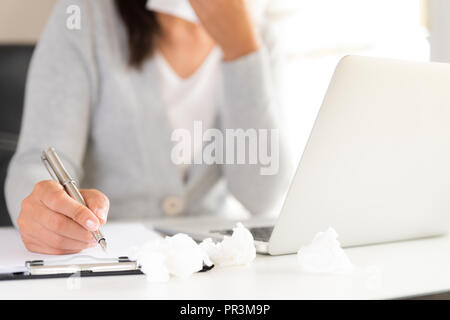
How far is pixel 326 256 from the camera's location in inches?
15.5

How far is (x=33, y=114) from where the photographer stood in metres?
0.75

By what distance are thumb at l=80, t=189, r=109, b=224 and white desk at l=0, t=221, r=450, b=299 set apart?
0.23 ft

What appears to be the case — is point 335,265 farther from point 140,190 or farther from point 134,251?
point 140,190

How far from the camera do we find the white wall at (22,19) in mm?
1242

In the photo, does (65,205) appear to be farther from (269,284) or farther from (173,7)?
(173,7)

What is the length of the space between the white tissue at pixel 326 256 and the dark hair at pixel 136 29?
559mm

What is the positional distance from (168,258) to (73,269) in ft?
0.24

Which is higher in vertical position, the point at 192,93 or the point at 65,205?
the point at 192,93

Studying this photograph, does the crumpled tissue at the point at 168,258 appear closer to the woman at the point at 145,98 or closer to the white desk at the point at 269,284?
the white desk at the point at 269,284

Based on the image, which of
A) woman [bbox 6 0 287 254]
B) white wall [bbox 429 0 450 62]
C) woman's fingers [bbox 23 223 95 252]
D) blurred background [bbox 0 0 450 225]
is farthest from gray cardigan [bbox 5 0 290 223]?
woman's fingers [bbox 23 223 95 252]

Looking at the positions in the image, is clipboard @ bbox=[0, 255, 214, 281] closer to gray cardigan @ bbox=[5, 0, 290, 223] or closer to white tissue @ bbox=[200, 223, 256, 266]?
white tissue @ bbox=[200, 223, 256, 266]

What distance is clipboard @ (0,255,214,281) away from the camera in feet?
1.25
